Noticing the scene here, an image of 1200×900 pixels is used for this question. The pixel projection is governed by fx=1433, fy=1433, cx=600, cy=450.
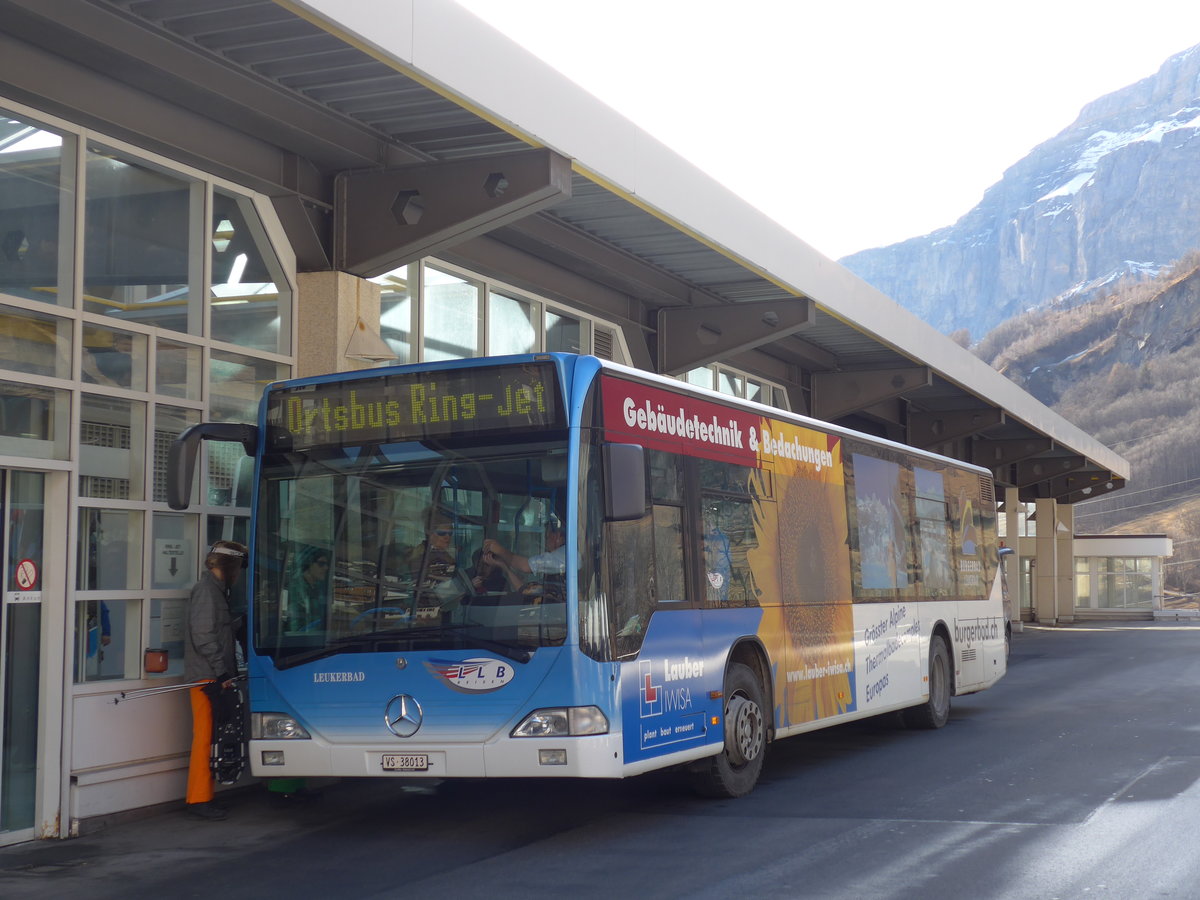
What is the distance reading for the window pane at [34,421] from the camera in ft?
29.7

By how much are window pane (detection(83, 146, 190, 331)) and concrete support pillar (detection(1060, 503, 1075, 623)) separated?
52.6 metres

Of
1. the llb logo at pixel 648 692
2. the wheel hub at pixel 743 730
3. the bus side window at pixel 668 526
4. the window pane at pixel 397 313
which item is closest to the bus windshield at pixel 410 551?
the llb logo at pixel 648 692

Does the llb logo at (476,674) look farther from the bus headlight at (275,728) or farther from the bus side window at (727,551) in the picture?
the bus side window at (727,551)

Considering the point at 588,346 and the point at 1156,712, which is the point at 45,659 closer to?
the point at 588,346

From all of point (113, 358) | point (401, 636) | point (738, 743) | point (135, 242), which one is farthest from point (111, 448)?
point (738, 743)

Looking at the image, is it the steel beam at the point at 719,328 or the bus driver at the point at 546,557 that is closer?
the bus driver at the point at 546,557

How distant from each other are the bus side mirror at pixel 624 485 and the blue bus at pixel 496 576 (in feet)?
0.05

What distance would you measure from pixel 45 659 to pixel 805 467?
6053 mm

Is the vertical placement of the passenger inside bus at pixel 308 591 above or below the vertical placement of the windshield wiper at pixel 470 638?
above

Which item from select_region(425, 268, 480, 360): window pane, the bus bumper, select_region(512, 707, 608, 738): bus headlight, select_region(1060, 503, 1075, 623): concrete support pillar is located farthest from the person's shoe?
select_region(1060, 503, 1075, 623): concrete support pillar

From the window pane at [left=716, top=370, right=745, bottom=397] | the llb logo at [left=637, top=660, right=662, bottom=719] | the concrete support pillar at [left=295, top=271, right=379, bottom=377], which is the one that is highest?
the window pane at [left=716, top=370, right=745, bottom=397]

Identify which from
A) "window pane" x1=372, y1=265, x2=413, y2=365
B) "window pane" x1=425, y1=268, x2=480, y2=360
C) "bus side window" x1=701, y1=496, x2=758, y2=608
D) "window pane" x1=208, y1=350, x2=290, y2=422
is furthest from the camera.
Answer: "window pane" x1=425, y1=268, x2=480, y2=360

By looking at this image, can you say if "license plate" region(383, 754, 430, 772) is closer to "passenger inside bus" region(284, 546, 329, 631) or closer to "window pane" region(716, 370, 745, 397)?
"passenger inside bus" region(284, 546, 329, 631)

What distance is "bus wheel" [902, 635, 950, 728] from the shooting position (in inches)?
591
